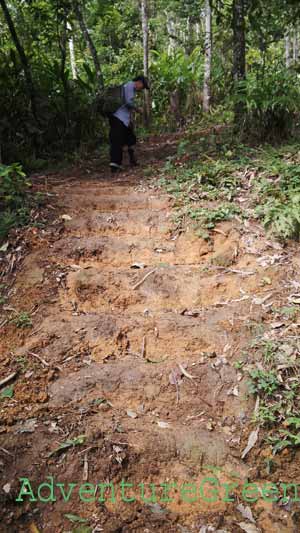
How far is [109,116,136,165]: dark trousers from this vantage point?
598 cm

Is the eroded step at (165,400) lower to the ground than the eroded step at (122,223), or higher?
lower

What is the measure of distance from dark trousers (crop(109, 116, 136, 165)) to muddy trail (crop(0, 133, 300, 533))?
183cm

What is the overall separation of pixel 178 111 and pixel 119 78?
2.34 meters

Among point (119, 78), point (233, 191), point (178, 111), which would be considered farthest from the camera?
point (119, 78)

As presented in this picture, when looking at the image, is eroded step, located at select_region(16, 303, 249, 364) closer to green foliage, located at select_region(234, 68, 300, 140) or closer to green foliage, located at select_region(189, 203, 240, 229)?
green foliage, located at select_region(189, 203, 240, 229)

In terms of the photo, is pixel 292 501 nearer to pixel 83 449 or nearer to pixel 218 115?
pixel 83 449

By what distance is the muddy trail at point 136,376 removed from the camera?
7.05ft

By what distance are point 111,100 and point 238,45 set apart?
1986mm

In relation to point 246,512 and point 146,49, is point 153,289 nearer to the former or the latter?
point 246,512

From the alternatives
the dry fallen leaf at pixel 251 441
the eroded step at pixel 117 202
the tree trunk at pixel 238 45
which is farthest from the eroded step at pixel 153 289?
the tree trunk at pixel 238 45

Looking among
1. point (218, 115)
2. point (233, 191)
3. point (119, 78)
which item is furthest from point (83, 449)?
point (119, 78)

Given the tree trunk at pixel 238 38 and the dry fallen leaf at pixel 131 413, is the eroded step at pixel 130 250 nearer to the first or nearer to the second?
the dry fallen leaf at pixel 131 413

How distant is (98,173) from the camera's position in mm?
6273

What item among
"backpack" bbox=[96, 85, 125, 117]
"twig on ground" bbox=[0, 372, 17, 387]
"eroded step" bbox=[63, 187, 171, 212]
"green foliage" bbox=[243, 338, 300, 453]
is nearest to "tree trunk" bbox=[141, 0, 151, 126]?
"backpack" bbox=[96, 85, 125, 117]
